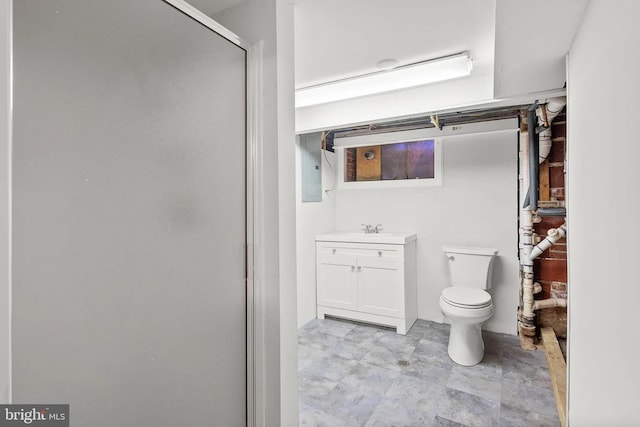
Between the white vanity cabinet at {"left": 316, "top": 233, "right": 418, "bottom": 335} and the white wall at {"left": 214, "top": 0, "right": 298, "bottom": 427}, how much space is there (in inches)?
75.4

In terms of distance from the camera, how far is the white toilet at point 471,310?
2486mm

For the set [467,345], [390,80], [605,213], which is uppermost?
[390,80]

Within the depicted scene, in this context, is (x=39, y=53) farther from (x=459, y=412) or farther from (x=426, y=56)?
(x=459, y=412)

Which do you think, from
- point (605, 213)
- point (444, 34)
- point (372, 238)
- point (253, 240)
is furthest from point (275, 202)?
point (372, 238)

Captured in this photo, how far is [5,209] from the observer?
2.25 ft

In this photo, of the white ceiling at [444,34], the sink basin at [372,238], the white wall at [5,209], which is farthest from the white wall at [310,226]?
the white wall at [5,209]

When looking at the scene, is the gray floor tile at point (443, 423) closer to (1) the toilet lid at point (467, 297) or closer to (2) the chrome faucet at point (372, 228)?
(1) the toilet lid at point (467, 297)

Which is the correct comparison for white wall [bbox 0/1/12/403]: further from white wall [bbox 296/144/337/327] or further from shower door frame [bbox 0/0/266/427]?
white wall [bbox 296/144/337/327]

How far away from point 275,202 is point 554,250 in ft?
8.57

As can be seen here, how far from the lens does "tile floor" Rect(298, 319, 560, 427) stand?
6.22 feet

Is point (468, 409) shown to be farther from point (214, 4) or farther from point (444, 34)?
point (214, 4)

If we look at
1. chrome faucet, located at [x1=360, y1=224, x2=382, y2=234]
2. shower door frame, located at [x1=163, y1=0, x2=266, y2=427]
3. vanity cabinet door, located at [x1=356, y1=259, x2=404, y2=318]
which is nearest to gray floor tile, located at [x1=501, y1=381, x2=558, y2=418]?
vanity cabinet door, located at [x1=356, y1=259, x2=404, y2=318]

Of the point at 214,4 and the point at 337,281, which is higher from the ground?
the point at 214,4

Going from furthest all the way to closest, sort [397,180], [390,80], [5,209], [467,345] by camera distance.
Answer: [397,180]
[467,345]
[390,80]
[5,209]
